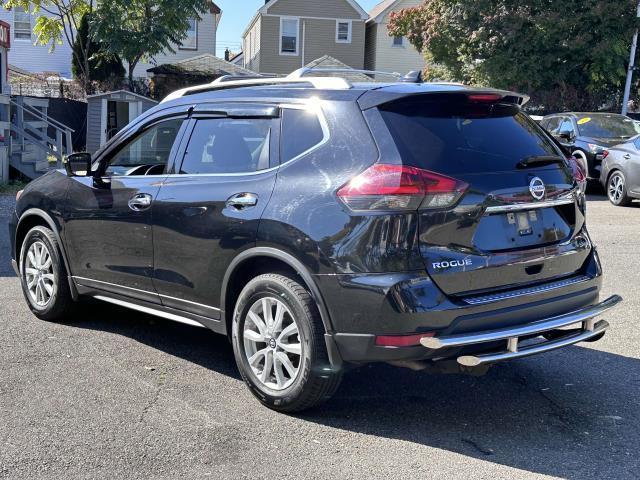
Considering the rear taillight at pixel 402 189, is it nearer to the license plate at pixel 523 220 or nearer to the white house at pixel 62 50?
the license plate at pixel 523 220

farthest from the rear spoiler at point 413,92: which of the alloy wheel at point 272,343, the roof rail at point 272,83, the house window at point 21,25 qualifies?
the house window at point 21,25

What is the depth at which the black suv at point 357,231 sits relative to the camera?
12.5ft

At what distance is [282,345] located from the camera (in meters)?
4.22

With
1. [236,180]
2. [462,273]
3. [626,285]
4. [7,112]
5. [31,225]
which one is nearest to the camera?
[462,273]

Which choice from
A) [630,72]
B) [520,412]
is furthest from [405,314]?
[630,72]

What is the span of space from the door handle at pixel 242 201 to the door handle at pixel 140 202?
2.63ft

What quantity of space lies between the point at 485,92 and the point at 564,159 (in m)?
0.69

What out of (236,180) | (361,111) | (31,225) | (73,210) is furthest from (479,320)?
(31,225)

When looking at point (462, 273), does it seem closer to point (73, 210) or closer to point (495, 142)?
point (495, 142)

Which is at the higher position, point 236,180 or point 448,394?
point 236,180

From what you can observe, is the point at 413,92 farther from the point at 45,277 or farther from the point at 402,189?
the point at 45,277

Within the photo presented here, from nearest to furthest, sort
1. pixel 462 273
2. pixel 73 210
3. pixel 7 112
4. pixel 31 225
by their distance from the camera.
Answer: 1. pixel 462 273
2. pixel 73 210
3. pixel 31 225
4. pixel 7 112

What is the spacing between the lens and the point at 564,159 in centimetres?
459

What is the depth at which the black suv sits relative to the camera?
12.5 ft
